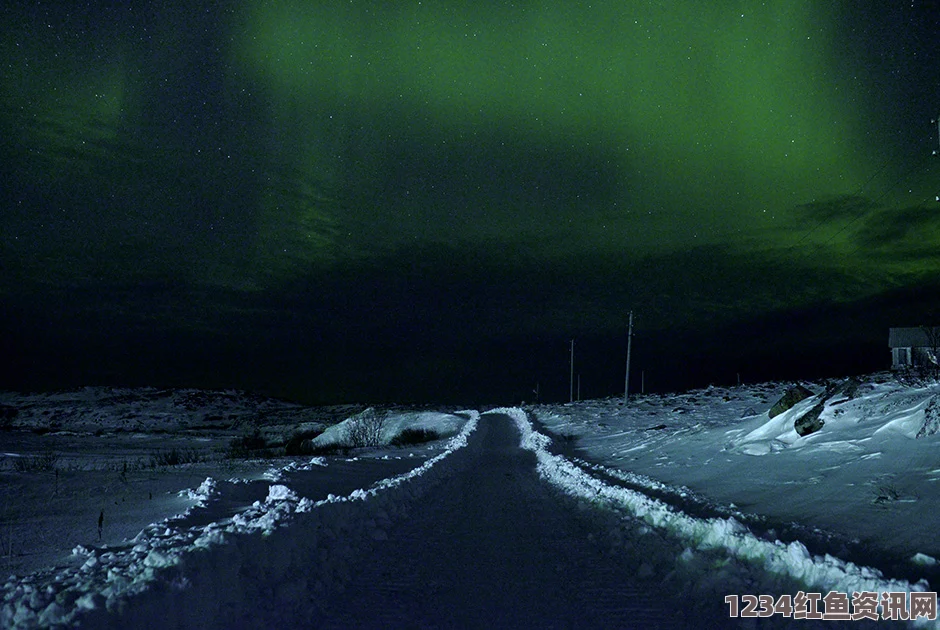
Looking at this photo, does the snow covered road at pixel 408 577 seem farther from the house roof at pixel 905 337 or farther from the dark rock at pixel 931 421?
the house roof at pixel 905 337

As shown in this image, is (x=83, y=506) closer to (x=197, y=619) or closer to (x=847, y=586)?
(x=197, y=619)

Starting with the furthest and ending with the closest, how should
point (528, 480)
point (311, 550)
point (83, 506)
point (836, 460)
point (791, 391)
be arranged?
point (791, 391) < point (528, 480) < point (836, 460) < point (83, 506) < point (311, 550)

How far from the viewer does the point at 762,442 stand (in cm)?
2056

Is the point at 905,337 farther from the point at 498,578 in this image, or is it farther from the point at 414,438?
the point at 498,578

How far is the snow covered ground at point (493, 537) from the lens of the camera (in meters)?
5.99

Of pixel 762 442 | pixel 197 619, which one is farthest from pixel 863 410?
pixel 197 619

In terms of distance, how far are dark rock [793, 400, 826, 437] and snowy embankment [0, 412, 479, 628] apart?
14104mm

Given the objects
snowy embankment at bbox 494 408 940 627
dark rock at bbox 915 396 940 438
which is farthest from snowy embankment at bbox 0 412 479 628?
dark rock at bbox 915 396 940 438

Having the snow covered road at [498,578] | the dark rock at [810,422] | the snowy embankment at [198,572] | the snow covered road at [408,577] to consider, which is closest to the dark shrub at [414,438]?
the dark rock at [810,422]

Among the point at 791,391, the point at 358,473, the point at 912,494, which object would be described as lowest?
the point at 358,473

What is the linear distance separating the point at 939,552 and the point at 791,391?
60.2 ft

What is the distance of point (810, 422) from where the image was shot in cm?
1958

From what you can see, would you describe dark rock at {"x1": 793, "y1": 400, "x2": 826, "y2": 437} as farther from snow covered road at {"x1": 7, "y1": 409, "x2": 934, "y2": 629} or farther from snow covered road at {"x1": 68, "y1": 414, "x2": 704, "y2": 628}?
snow covered road at {"x1": 68, "y1": 414, "x2": 704, "y2": 628}

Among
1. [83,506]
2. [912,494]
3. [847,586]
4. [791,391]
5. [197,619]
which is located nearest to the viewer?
[197,619]
